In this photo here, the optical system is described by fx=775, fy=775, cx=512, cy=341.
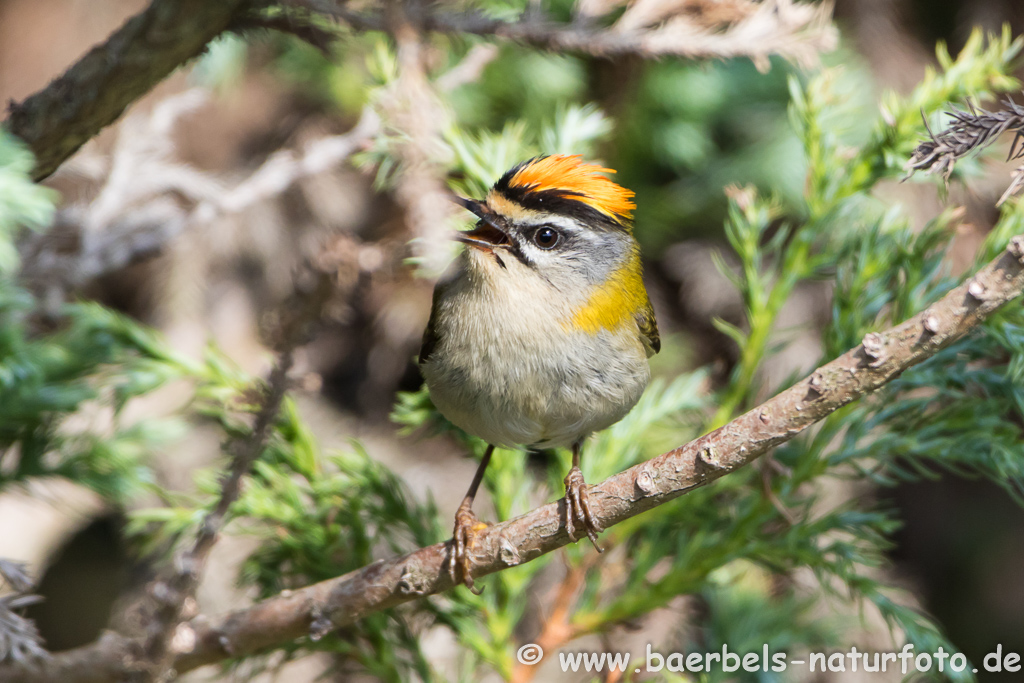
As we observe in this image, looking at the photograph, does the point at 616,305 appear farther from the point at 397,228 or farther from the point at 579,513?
the point at 397,228

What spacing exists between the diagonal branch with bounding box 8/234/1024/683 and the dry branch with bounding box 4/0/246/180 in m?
0.83

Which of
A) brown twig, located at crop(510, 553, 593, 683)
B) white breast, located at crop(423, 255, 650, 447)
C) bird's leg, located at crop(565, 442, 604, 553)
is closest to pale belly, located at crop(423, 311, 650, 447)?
white breast, located at crop(423, 255, 650, 447)

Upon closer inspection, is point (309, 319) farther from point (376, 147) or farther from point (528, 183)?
point (376, 147)

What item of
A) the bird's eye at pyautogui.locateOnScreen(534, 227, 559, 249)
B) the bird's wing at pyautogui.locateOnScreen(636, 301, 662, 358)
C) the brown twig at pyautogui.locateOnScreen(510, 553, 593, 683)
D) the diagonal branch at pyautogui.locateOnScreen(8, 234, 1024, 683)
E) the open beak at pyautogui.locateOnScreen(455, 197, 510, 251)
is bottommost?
the brown twig at pyautogui.locateOnScreen(510, 553, 593, 683)

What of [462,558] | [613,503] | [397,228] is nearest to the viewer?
[613,503]

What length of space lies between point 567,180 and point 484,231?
0.22m

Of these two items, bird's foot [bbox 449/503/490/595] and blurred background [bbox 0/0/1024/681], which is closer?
bird's foot [bbox 449/503/490/595]

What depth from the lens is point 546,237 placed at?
5.25ft

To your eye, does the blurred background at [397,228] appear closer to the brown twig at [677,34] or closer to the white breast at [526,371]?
the brown twig at [677,34]

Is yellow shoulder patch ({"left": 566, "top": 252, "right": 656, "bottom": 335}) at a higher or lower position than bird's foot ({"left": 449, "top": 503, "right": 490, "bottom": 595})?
higher

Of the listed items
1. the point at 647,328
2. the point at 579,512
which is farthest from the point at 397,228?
the point at 579,512

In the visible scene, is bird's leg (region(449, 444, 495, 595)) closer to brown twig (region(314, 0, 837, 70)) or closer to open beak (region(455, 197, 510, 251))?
open beak (region(455, 197, 510, 251))

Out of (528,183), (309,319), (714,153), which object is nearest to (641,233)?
(714,153)

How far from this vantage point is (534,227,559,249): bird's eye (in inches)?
62.4
